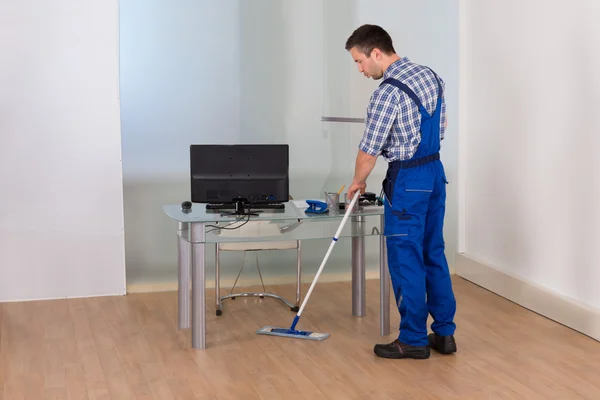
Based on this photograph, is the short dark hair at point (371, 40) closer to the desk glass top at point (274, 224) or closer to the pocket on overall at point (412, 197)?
the pocket on overall at point (412, 197)

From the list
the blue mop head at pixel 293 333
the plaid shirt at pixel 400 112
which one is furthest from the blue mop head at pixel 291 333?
the plaid shirt at pixel 400 112

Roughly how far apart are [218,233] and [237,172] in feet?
1.09

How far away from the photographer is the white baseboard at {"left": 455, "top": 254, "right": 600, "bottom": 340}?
4496 millimetres

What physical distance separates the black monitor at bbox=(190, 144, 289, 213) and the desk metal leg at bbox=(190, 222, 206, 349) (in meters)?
0.22

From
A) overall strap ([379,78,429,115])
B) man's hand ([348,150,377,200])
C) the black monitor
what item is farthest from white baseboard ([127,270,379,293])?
overall strap ([379,78,429,115])

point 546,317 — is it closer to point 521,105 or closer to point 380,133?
point 521,105

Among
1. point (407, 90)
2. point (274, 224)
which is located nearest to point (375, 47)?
point (407, 90)

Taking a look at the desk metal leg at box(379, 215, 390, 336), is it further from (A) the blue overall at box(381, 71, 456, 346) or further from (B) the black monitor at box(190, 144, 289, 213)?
(B) the black monitor at box(190, 144, 289, 213)

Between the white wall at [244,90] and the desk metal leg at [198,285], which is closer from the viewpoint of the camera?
the desk metal leg at [198,285]

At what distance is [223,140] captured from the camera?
564 centimetres

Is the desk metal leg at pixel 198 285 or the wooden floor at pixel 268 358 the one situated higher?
the desk metal leg at pixel 198 285

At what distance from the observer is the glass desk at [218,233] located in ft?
13.8

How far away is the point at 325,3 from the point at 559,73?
5.73 ft

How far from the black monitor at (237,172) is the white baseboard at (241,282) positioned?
1.46 m
